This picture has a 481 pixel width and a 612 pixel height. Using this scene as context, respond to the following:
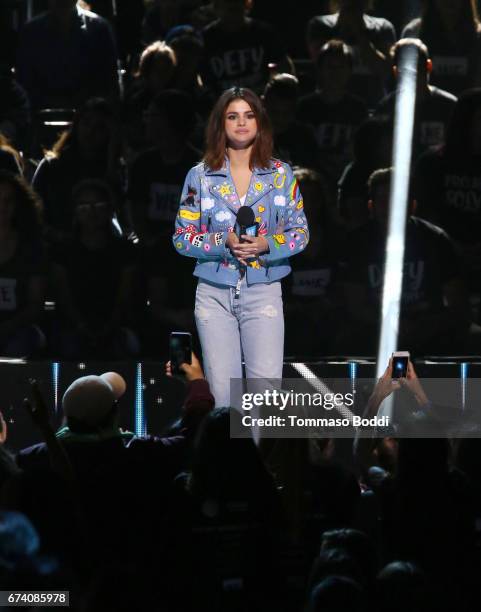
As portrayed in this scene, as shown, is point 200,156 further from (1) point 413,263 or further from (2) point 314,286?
(1) point 413,263

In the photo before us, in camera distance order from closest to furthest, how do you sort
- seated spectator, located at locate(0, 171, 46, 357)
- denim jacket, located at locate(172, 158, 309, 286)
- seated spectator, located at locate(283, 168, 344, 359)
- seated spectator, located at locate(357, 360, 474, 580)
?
seated spectator, located at locate(357, 360, 474, 580) → denim jacket, located at locate(172, 158, 309, 286) → seated spectator, located at locate(0, 171, 46, 357) → seated spectator, located at locate(283, 168, 344, 359)

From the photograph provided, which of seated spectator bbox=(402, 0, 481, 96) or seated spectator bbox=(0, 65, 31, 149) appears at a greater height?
seated spectator bbox=(402, 0, 481, 96)

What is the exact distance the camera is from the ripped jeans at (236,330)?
4312mm

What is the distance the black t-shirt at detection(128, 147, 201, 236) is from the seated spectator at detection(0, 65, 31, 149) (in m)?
0.65

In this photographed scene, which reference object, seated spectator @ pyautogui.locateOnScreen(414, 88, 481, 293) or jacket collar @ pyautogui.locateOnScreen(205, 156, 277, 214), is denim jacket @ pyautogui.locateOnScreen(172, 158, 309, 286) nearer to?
jacket collar @ pyautogui.locateOnScreen(205, 156, 277, 214)

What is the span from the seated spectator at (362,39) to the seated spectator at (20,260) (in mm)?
1853

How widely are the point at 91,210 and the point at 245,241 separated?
7.83 feet

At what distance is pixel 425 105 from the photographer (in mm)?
7102

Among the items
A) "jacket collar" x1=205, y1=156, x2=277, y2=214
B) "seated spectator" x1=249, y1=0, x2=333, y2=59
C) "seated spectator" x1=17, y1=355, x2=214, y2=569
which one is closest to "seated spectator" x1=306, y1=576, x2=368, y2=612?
"seated spectator" x1=17, y1=355, x2=214, y2=569

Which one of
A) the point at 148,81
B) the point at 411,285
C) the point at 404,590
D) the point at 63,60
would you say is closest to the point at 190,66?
the point at 148,81

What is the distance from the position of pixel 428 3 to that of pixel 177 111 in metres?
1.49

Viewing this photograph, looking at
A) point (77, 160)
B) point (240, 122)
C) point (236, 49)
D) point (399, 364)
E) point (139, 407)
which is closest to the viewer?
point (240, 122)

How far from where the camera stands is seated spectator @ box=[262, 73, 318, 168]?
6883mm

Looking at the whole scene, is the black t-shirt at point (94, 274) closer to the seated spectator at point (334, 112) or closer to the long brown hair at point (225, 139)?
the seated spectator at point (334, 112)
